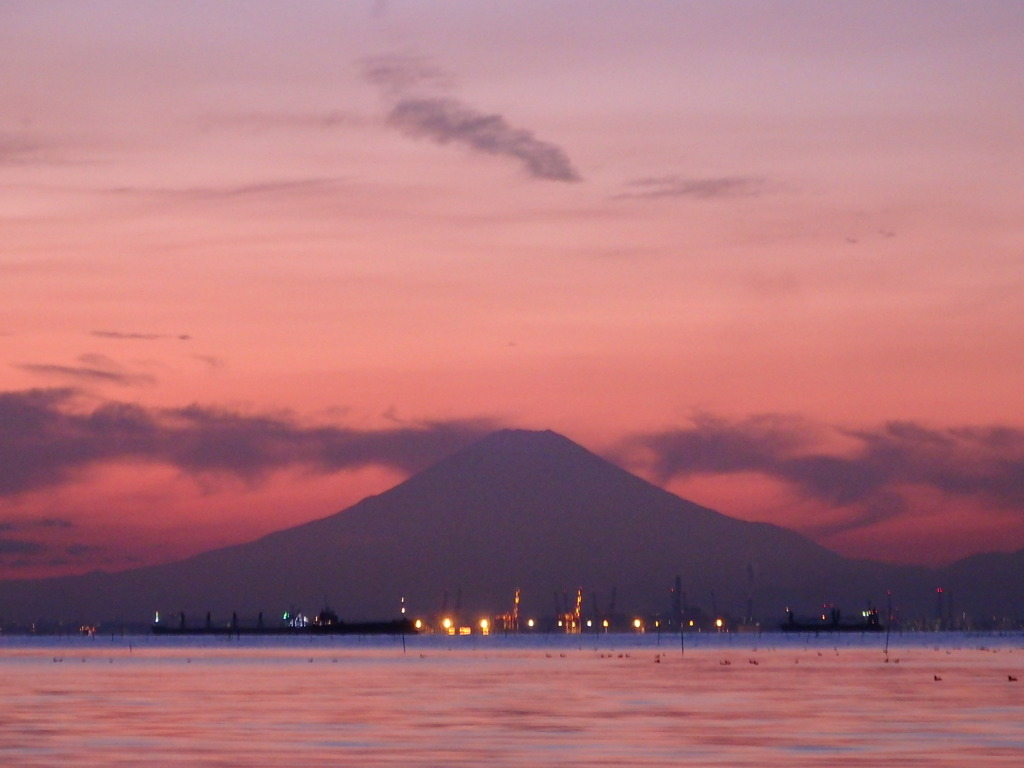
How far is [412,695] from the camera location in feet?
245

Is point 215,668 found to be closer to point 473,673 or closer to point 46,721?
point 473,673

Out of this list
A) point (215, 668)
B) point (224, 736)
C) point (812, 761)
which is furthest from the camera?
point (215, 668)

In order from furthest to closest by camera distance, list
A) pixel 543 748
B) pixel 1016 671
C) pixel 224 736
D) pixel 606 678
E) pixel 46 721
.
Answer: pixel 1016 671 → pixel 606 678 → pixel 46 721 → pixel 224 736 → pixel 543 748

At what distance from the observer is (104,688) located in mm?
86312

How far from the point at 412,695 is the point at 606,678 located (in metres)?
22.1

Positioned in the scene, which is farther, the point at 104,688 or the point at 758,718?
the point at 104,688

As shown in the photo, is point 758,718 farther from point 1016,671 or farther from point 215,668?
point 215,668

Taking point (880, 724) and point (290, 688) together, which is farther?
point (290, 688)

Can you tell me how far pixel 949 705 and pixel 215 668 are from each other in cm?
6932

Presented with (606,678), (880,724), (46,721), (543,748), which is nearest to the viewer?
(543,748)

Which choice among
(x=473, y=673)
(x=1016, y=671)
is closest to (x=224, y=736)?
(x=473, y=673)

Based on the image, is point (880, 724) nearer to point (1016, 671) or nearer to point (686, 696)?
point (686, 696)

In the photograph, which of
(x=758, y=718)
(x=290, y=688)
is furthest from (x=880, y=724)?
(x=290, y=688)

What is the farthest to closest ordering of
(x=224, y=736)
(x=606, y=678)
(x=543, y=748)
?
(x=606, y=678) → (x=224, y=736) → (x=543, y=748)
